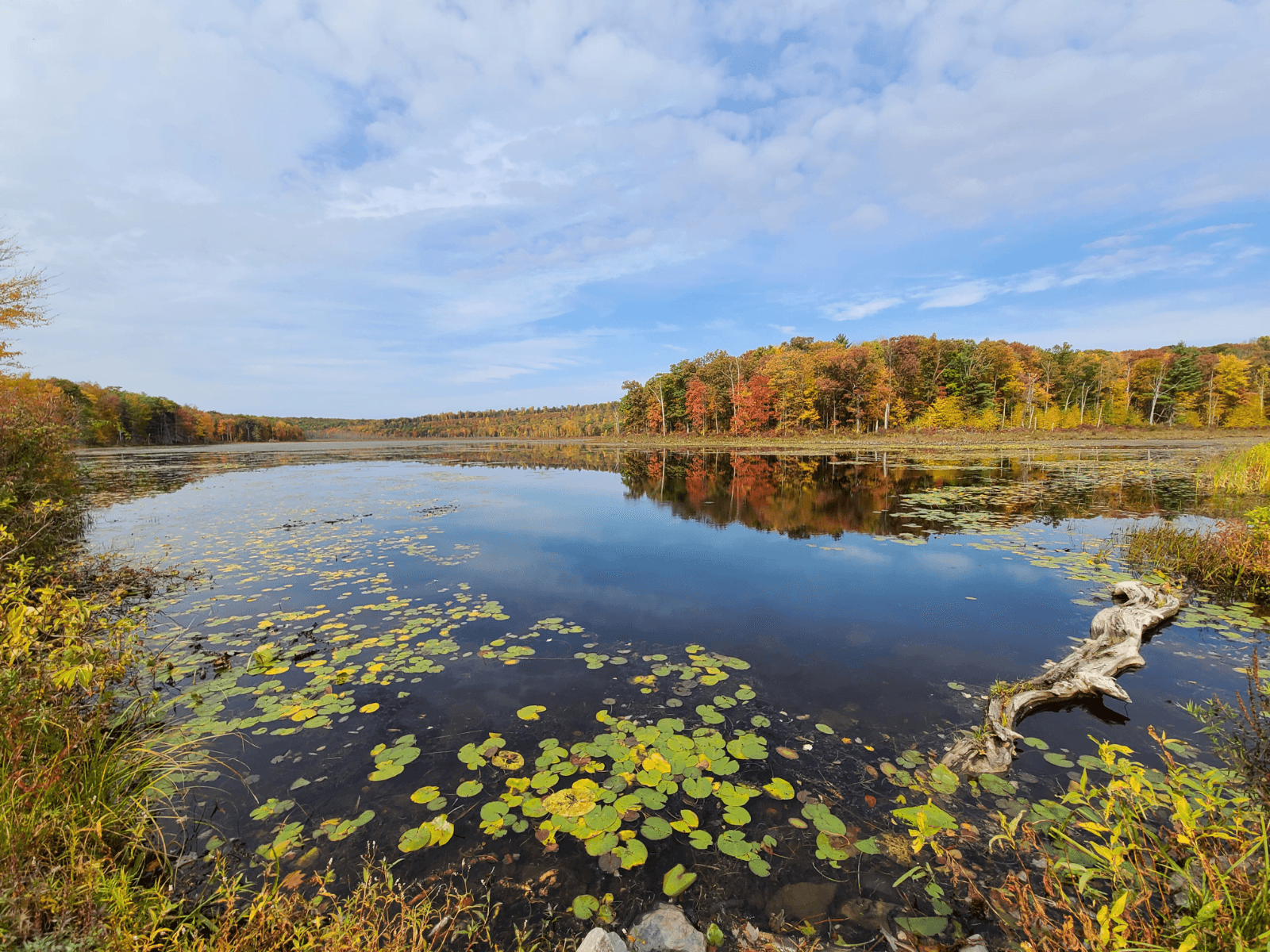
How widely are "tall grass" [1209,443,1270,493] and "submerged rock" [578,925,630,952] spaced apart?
73.1ft

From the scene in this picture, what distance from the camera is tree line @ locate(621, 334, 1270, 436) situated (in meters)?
62.5

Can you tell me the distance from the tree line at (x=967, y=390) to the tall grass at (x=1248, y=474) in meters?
44.3

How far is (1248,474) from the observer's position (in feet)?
50.3

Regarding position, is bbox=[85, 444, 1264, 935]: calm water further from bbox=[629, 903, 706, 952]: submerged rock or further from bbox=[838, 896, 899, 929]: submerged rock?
bbox=[629, 903, 706, 952]: submerged rock

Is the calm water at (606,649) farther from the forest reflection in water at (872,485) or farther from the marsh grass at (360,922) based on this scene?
the forest reflection in water at (872,485)

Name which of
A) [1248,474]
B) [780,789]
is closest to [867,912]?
[780,789]

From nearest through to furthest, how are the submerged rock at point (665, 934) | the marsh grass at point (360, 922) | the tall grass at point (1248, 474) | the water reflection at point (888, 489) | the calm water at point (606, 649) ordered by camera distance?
1. the marsh grass at point (360, 922)
2. the submerged rock at point (665, 934)
3. the calm water at point (606, 649)
4. the water reflection at point (888, 489)
5. the tall grass at point (1248, 474)

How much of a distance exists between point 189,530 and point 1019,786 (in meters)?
18.6

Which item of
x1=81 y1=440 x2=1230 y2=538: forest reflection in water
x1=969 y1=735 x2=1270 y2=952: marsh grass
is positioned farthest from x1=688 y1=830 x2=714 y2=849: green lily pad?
x1=81 y1=440 x2=1230 y2=538: forest reflection in water

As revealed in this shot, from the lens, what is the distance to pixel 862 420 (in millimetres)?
67500

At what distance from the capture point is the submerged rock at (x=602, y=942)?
2.43 metres

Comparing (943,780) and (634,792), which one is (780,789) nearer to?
(634,792)

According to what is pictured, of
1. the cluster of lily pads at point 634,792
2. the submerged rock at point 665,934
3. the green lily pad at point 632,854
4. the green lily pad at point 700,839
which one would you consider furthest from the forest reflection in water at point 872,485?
the submerged rock at point 665,934

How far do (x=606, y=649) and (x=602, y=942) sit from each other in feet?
13.0
